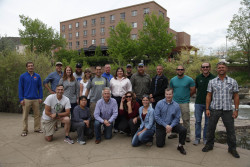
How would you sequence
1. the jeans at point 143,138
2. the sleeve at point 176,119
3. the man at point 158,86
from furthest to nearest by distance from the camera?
1. the man at point 158,86
2. the jeans at point 143,138
3. the sleeve at point 176,119

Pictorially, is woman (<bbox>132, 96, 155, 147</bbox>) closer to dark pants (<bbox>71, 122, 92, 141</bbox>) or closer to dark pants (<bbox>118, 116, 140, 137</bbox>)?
dark pants (<bbox>118, 116, 140, 137</bbox>)

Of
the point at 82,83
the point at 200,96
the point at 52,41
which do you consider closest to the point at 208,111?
the point at 200,96

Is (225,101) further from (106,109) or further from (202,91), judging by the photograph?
(106,109)

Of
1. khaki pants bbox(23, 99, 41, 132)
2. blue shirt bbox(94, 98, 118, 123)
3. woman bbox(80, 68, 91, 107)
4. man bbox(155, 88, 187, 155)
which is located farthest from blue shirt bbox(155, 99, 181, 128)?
khaki pants bbox(23, 99, 41, 132)

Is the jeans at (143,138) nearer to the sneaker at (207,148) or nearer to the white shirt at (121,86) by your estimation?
the sneaker at (207,148)

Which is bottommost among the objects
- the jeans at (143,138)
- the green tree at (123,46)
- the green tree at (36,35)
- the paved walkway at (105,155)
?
the paved walkway at (105,155)

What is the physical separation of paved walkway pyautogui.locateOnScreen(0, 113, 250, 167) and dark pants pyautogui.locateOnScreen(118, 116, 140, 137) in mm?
352

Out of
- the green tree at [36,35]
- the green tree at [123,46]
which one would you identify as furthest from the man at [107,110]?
the green tree at [36,35]

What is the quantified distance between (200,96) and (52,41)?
39359 mm

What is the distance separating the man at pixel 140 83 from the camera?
5.65 metres

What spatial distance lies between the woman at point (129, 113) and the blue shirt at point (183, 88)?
46.6 inches

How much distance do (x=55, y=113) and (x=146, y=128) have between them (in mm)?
2477

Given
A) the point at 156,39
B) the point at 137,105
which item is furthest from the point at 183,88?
the point at 156,39

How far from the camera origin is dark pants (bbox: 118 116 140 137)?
504cm
